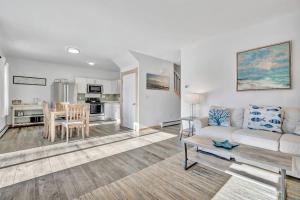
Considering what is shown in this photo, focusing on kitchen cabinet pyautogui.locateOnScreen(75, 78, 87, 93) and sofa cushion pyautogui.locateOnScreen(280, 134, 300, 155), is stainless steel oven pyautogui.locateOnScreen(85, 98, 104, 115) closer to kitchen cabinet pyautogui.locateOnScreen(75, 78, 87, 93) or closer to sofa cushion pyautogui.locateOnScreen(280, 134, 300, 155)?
kitchen cabinet pyautogui.locateOnScreen(75, 78, 87, 93)

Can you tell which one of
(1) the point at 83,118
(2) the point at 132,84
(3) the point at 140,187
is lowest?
(3) the point at 140,187

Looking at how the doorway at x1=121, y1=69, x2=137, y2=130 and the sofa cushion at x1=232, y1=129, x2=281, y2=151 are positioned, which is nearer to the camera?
the sofa cushion at x1=232, y1=129, x2=281, y2=151

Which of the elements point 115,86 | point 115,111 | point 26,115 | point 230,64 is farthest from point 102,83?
point 230,64

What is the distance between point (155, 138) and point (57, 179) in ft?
8.18

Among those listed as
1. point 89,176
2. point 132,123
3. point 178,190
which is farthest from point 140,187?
point 132,123

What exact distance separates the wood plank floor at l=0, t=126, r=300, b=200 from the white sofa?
0.43m

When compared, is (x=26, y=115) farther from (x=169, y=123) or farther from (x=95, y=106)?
(x=169, y=123)

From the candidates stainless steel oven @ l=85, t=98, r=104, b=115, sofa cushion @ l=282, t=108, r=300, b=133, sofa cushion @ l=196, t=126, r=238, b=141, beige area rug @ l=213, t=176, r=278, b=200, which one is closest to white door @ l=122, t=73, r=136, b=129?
stainless steel oven @ l=85, t=98, r=104, b=115

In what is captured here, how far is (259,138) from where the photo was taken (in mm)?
2379

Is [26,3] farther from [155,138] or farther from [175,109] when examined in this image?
[175,109]

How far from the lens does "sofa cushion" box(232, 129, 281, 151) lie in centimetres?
225

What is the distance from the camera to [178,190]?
181 centimetres

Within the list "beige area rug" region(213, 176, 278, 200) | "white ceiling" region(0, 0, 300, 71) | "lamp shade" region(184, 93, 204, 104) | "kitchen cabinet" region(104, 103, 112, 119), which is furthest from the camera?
"kitchen cabinet" region(104, 103, 112, 119)

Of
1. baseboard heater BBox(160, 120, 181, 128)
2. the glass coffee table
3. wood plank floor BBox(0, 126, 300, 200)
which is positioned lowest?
wood plank floor BBox(0, 126, 300, 200)
